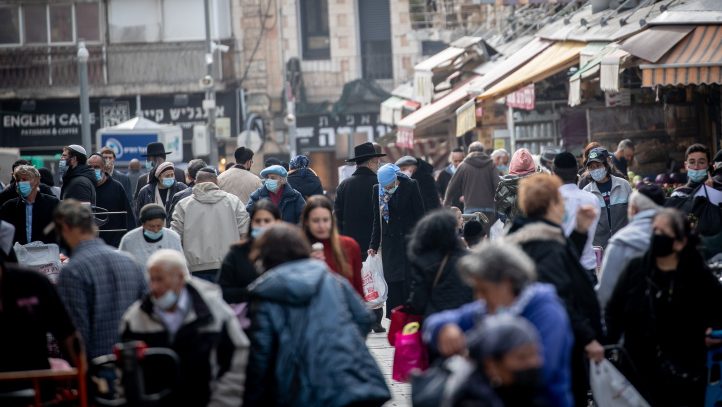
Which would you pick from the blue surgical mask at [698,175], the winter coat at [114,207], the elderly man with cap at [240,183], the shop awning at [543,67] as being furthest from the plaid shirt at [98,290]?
the shop awning at [543,67]

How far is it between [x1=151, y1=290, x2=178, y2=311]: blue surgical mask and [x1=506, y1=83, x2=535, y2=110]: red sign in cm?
1403

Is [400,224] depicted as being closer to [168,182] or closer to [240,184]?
[240,184]

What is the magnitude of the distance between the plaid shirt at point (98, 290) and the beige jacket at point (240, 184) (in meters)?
7.63

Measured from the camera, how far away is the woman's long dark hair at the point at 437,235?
8048mm

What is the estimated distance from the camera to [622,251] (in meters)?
8.18

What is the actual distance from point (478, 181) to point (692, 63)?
431 cm

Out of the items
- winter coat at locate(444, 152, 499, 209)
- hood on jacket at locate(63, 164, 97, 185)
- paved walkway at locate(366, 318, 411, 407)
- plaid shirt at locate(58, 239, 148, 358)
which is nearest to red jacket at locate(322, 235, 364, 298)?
paved walkway at locate(366, 318, 411, 407)

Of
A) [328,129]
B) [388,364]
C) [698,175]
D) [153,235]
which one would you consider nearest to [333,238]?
[153,235]

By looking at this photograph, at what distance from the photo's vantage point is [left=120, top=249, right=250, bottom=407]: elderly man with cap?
22.6 feet

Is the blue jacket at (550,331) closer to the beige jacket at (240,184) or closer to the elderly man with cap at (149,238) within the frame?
the elderly man with cap at (149,238)

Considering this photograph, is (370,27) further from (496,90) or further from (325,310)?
(325,310)

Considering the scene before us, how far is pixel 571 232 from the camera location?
29.5 feet

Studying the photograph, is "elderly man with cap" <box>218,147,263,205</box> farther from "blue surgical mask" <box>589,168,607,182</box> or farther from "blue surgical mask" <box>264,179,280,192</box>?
"blue surgical mask" <box>589,168,607,182</box>

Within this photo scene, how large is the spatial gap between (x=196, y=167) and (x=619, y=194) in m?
5.17
